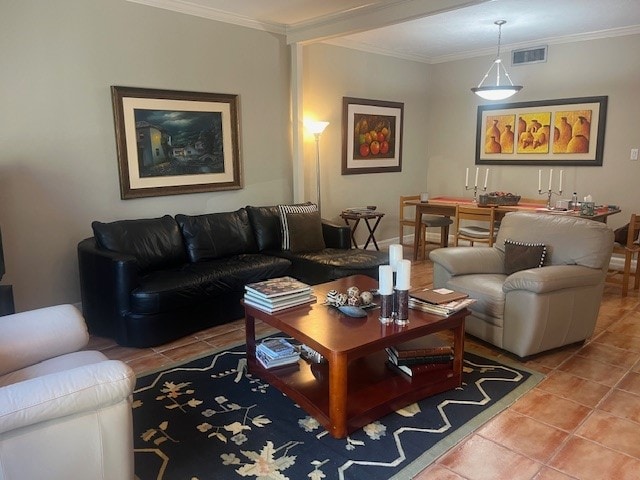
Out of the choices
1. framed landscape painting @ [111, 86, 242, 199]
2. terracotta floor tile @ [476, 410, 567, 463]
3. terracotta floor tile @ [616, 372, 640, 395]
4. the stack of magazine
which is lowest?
terracotta floor tile @ [476, 410, 567, 463]

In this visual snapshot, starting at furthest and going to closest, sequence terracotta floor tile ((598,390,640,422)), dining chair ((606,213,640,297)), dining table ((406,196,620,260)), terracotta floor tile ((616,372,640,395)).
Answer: dining table ((406,196,620,260)) < dining chair ((606,213,640,297)) < terracotta floor tile ((616,372,640,395)) < terracotta floor tile ((598,390,640,422))

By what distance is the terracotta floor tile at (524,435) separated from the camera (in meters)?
2.14

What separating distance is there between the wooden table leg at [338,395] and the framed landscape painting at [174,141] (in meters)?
2.69

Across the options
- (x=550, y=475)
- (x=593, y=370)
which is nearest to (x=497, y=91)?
(x=593, y=370)

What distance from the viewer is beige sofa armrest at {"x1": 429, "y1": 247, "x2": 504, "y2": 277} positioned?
3414mm

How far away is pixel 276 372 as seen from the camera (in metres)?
2.64

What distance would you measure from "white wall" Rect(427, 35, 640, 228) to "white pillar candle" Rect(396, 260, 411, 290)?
409 centimetres

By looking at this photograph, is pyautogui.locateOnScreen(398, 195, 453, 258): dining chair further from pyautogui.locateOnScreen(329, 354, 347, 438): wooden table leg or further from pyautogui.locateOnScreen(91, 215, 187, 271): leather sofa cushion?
pyautogui.locateOnScreen(329, 354, 347, 438): wooden table leg

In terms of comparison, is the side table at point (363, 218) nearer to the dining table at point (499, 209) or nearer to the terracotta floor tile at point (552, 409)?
the dining table at point (499, 209)

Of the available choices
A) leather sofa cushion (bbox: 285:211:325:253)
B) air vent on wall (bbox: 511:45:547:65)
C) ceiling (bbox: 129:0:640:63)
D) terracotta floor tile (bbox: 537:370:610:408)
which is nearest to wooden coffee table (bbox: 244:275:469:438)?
terracotta floor tile (bbox: 537:370:610:408)

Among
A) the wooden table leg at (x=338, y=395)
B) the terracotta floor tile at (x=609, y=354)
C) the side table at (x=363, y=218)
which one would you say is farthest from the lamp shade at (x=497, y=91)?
→ the wooden table leg at (x=338, y=395)

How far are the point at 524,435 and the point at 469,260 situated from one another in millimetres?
1446

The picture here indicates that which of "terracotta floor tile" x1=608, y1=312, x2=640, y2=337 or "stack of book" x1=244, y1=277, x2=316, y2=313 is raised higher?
"stack of book" x1=244, y1=277, x2=316, y2=313

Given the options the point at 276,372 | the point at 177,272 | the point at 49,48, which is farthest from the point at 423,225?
the point at 49,48
